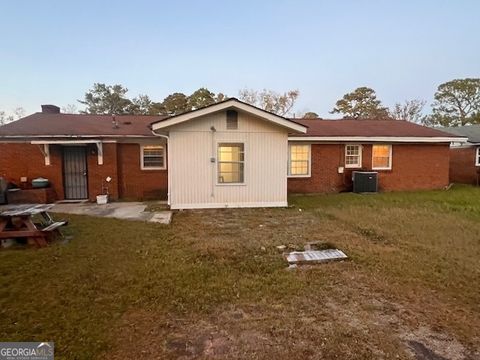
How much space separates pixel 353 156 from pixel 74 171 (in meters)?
11.9

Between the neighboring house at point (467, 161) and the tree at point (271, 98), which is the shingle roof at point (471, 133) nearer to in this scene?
the neighboring house at point (467, 161)

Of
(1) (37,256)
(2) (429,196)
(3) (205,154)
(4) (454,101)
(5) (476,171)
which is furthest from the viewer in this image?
(4) (454,101)

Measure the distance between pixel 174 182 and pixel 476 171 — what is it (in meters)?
17.2

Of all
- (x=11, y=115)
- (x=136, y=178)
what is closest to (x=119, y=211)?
(x=136, y=178)

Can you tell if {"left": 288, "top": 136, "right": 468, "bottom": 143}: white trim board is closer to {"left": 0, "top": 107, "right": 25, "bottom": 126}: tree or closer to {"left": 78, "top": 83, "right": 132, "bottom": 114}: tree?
{"left": 78, "top": 83, "right": 132, "bottom": 114}: tree

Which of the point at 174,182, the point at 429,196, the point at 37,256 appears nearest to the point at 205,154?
the point at 174,182

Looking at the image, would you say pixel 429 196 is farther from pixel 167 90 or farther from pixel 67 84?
pixel 167 90

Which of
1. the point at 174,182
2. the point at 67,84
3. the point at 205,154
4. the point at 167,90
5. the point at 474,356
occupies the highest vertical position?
the point at 167,90

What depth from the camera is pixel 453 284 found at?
4055 mm

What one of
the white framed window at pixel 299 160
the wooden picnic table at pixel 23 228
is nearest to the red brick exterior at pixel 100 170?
the white framed window at pixel 299 160

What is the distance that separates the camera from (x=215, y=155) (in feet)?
32.0

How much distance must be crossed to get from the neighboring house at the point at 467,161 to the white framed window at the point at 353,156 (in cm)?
775

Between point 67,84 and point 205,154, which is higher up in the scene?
point 67,84

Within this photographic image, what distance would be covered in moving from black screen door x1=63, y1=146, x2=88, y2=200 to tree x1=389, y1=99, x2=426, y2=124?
3690 centimetres
